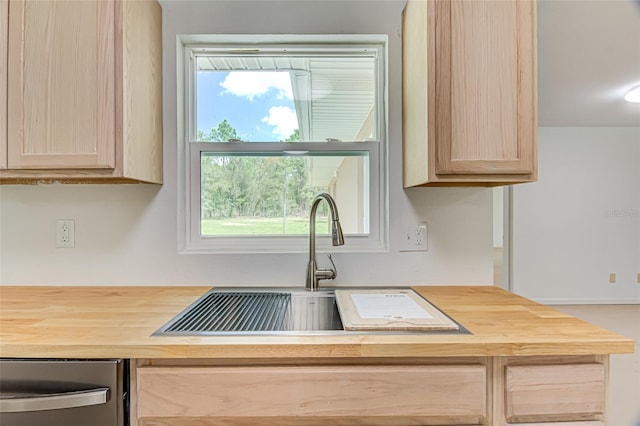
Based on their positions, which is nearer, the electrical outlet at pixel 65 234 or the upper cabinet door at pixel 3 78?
the upper cabinet door at pixel 3 78

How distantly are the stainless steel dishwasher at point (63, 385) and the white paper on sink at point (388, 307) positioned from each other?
0.69 meters

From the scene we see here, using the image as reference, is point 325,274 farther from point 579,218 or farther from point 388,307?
point 579,218

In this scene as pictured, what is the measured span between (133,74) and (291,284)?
3.36ft

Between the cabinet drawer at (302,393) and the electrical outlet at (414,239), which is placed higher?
the electrical outlet at (414,239)

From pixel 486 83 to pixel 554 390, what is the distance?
0.95 meters

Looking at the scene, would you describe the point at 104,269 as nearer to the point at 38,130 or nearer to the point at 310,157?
the point at 38,130

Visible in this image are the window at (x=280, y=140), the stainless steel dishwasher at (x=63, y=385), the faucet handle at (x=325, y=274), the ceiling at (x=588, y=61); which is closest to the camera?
the stainless steel dishwasher at (x=63, y=385)

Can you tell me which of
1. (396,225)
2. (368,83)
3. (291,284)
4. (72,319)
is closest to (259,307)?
(291,284)

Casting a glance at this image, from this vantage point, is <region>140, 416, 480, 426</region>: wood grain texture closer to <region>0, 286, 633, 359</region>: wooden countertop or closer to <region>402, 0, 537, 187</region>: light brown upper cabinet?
<region>0, 286, 633, 359</region>: wooden countertop

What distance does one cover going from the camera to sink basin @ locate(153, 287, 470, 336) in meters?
1.01

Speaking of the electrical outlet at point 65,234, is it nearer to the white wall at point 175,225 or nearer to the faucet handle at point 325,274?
the white wall at point 175,225

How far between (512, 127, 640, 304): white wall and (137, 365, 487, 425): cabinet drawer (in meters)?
4.24

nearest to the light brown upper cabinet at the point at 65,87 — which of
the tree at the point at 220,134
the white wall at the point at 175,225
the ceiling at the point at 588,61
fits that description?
the white wall at the point at 175,225

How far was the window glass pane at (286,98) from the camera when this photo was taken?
5.65 ft
